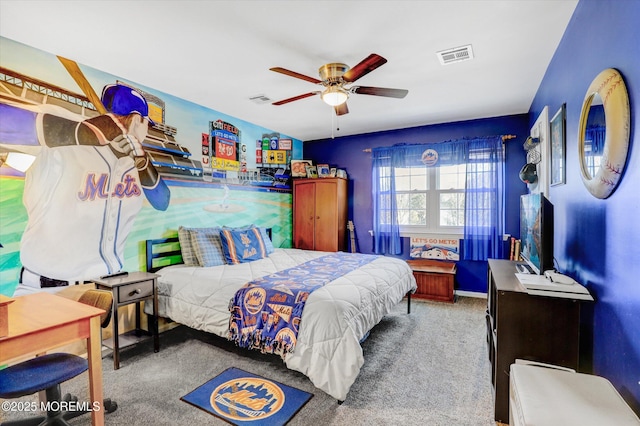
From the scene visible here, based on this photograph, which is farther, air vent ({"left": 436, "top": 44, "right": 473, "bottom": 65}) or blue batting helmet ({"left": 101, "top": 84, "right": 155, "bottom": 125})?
blue batting helmet ({"left": 101, "top": 84, "right": 155, "bottom": 125})

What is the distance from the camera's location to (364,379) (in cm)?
241

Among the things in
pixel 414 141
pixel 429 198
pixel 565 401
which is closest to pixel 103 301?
pixel 565 401

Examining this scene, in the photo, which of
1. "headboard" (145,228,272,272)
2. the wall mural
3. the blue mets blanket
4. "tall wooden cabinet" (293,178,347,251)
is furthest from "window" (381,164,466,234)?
"headboard" (145,228,272,272)

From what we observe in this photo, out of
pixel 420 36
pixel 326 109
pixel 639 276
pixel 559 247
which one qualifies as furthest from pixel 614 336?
pixel 326 109

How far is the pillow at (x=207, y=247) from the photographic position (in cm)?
338

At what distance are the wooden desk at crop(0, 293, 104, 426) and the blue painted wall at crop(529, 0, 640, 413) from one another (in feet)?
8.43

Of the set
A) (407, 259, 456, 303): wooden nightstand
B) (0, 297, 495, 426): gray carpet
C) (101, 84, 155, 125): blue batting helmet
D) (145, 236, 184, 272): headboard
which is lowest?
(0, 297, 495, 426): gray carpet

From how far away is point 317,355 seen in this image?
2.10 meters

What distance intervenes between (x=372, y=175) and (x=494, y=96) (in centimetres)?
214

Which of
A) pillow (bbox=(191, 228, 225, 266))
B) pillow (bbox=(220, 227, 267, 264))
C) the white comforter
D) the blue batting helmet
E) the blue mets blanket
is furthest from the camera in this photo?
pillow (bbox=(220, 227, 267, 264))

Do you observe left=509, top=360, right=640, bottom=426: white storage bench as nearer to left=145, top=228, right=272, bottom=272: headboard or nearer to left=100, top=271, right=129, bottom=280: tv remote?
left=100, top=271, right=129, bottom=280: tv remote

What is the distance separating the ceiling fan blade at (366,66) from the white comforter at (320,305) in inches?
65.9

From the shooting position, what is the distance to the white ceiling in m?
2.02

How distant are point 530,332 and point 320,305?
4.25 ft
